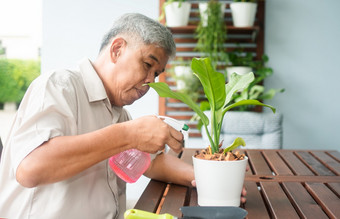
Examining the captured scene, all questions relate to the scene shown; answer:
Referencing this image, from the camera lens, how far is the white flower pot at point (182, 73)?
3.13 metres

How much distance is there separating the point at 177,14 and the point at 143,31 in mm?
1900

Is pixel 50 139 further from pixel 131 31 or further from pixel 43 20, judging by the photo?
pixel 43 20

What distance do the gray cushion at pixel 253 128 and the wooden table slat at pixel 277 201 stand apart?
147cm

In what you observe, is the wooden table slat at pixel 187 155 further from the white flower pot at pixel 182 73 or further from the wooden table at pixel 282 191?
the white flower pot at pixel 182 73

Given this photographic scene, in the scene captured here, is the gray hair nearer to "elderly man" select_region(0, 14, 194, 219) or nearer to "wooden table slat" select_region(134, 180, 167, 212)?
"elderly man" select_region(0, 14, 194, 219)

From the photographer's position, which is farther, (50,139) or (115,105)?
(115,105)

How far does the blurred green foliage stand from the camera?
6.14 m

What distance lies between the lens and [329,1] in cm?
322

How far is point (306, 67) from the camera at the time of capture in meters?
3.25

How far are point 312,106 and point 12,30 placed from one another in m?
4.71

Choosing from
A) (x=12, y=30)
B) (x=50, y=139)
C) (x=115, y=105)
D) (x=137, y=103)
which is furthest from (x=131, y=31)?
(x=12, y=30)

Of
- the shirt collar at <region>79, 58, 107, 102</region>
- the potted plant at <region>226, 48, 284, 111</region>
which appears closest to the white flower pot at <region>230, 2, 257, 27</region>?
the potted plant at <region>226, 48, 284, 111</region>

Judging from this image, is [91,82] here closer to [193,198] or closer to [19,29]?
[193,198]

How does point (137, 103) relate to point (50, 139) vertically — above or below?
A: below
